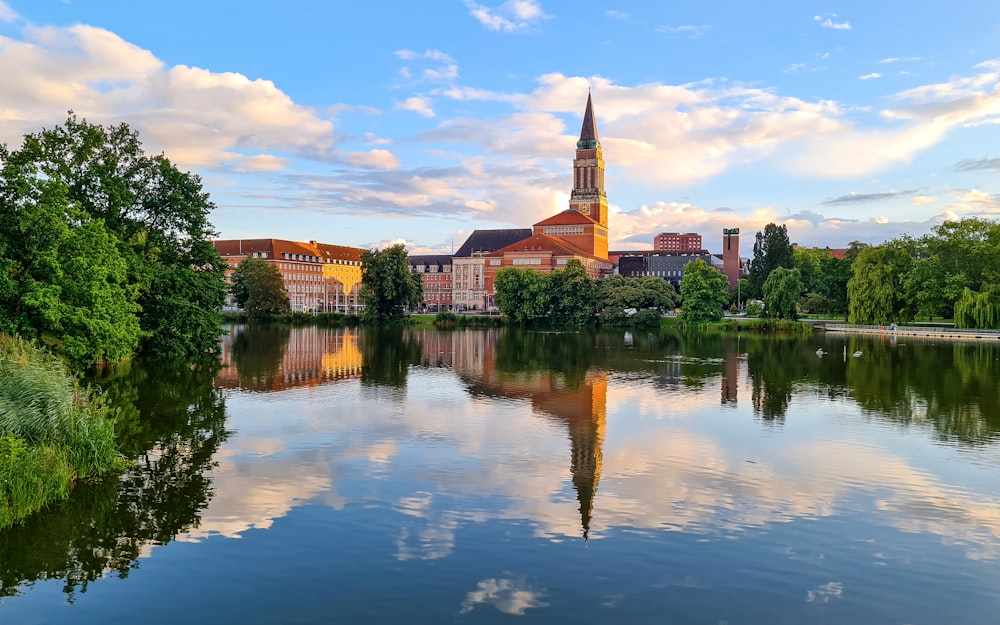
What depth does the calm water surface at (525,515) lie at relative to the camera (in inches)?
475

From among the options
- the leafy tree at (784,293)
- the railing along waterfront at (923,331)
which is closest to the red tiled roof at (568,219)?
the leafy tree at (784,293)

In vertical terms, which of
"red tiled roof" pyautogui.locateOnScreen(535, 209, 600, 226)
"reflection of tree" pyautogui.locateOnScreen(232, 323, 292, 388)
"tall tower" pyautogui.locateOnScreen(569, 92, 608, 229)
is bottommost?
"reflection of tree" pyautogui.locateOnScreen(232, 323, 292, 388)

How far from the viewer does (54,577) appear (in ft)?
41.8

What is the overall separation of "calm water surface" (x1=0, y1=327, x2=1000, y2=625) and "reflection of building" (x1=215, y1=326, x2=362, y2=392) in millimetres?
4581

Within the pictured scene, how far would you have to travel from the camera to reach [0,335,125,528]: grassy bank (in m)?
15.4

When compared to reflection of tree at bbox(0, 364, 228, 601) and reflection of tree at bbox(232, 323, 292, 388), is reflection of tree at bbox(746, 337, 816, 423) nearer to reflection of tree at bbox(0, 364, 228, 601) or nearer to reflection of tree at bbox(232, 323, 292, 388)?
reflection of tree at bbox(0, 364, 228, 601)

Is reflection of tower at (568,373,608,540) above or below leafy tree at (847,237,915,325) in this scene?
below

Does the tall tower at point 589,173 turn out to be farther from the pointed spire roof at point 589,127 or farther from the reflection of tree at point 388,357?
the reflection of tree at point 388,357

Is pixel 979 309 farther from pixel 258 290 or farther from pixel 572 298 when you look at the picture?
pixel 258 290

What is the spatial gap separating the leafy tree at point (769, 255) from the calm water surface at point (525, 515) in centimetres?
9093

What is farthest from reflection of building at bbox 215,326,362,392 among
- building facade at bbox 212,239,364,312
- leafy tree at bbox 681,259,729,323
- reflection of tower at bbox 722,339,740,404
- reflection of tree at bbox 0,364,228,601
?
building facade at bbox 212,239,364,312

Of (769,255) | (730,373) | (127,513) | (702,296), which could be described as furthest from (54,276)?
(769,255)

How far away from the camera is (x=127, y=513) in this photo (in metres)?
15.9

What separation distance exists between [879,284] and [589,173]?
88.3 metres
